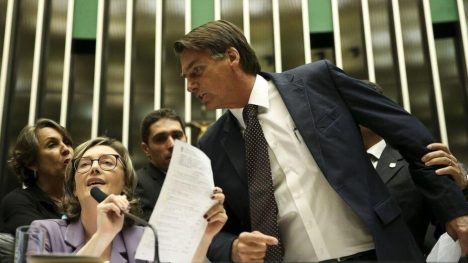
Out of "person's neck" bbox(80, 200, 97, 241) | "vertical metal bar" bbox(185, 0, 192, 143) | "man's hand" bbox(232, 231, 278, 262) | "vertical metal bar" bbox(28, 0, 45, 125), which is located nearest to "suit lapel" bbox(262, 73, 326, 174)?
"man's hand" bbox(232, 231, 278, 262)

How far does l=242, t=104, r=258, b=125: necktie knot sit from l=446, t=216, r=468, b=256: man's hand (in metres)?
0.75

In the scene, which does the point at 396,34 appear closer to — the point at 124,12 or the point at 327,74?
the point at 124,12

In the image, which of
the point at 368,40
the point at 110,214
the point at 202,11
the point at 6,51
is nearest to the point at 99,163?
the point at 110,214

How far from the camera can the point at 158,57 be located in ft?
14.8

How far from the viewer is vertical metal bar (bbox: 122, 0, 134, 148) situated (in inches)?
170

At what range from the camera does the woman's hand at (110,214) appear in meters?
1.56

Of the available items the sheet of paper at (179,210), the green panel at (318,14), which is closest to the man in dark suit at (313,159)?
the sheet of paper at (179,210)

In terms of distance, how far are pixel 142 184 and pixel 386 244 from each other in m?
1.65

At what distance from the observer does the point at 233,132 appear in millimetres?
1971

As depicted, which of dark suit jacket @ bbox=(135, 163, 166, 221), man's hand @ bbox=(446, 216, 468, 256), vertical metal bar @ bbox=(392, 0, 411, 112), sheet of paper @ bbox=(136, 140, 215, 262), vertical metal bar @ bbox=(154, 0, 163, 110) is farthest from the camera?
vertical metal bar @ bbox=(154, 0, 163, 110)

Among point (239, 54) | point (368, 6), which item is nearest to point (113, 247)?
point (239, 54)

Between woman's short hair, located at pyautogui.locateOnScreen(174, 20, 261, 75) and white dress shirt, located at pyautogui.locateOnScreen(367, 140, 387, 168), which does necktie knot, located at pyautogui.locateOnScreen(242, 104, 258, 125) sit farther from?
white dress shirt, located at pyautogui.locateOnScreen(367, 140, 387, 168)

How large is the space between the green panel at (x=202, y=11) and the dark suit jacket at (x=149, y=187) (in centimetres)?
195

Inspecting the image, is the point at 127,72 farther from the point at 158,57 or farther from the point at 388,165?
the point at 388,165
